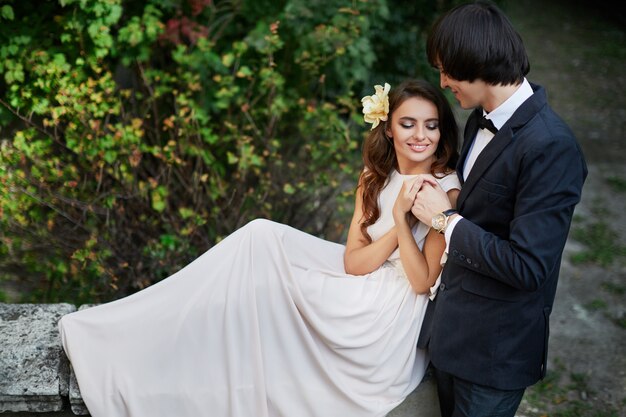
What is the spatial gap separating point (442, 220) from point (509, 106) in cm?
38

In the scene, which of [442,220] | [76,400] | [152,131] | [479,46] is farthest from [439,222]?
[152,131]

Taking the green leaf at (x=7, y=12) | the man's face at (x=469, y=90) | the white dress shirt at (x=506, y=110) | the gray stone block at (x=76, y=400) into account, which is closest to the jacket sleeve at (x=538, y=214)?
the white dress shirt at (x=506, y=110)

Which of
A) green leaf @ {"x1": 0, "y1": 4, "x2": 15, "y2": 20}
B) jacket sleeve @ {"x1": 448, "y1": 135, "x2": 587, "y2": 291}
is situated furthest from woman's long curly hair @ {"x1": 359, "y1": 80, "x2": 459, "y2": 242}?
green leaf @ {"x1": 0, "y1": 4, "x2": 15, "y2": 20}

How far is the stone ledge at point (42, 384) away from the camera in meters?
2.47

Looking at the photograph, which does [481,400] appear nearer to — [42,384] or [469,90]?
[469,90]

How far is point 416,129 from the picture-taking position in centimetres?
249

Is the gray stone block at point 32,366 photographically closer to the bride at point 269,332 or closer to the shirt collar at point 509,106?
the bride at point 269,332

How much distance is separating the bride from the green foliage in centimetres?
121

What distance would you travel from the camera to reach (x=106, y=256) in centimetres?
366

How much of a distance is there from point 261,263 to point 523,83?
40.0 inches

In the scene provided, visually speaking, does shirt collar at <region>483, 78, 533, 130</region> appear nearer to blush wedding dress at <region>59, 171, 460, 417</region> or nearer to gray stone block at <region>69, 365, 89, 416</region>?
blush wedding dress at <region>59, 171, 460, 417</region>

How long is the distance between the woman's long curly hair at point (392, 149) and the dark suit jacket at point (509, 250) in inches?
6.8

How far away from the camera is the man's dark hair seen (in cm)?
202

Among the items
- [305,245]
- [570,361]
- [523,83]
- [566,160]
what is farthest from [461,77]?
[570,361]
